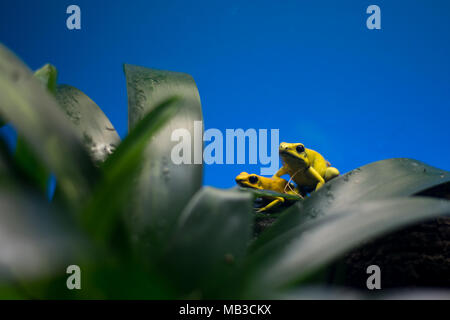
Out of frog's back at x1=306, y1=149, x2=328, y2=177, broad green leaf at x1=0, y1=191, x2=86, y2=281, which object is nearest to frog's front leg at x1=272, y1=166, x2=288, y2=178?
frog's back at x1=306, y1=149, x2=328, y2=177

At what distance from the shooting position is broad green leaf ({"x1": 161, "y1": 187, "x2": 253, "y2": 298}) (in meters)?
0.26

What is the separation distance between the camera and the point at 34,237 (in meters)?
0.18

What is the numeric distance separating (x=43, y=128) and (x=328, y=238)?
27 cm

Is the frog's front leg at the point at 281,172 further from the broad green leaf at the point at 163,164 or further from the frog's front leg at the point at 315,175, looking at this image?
the broad green leaf at the point at 163,164

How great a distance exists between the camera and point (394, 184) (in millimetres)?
462

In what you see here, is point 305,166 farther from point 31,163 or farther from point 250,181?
point 31,163

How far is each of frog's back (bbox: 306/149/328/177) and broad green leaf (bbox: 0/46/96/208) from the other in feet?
2.98

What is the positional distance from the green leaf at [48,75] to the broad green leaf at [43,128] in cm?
17

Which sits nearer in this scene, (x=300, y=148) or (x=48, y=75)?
(x=48, y=75)

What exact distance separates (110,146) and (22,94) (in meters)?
0.24

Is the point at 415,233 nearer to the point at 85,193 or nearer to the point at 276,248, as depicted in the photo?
the point at 276,248

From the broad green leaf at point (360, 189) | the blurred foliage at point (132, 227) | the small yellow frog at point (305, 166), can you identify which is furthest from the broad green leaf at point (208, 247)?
the small yellow frog at point (305, 166)

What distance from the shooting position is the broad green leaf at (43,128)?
222 mm

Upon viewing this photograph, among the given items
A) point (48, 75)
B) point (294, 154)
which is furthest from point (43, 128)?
point (294, 154)
